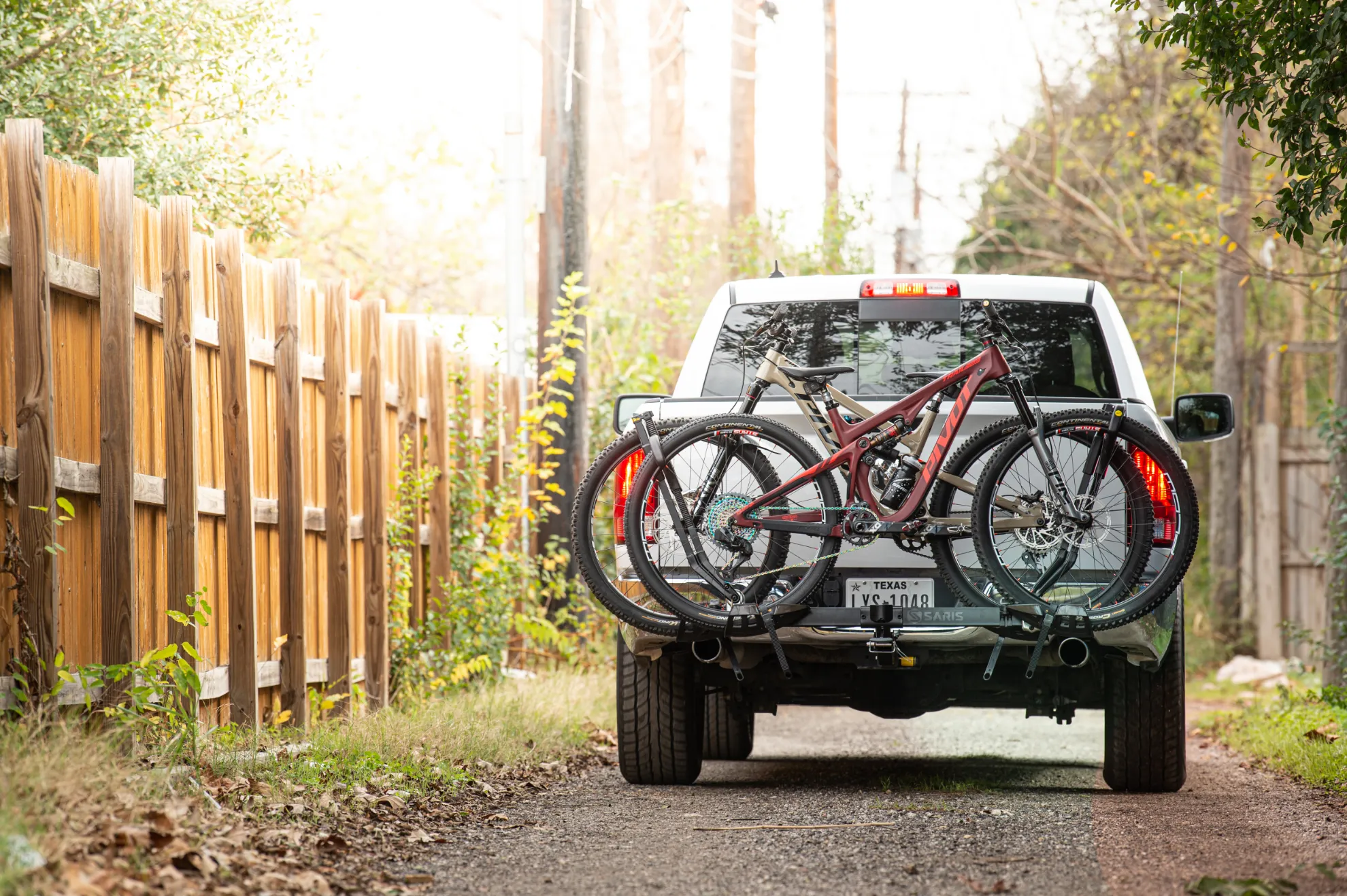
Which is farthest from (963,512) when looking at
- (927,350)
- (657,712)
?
(657,712)

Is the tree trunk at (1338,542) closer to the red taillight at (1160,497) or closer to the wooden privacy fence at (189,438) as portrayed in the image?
the red taillight at (1160,497)

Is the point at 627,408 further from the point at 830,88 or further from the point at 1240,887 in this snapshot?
the point at 830,88

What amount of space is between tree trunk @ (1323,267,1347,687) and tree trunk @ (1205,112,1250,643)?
4923 millimetres

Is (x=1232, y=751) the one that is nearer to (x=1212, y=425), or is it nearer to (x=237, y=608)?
(x=1212, y=425)

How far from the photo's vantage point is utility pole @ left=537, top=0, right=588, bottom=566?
11727 millimetres

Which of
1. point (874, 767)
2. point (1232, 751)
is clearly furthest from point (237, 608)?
point (1232, 751)

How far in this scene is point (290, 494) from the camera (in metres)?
7.29

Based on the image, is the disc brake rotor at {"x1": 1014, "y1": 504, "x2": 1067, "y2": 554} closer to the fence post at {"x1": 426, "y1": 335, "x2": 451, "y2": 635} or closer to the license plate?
the license plate

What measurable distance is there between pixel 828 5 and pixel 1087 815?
2161cm

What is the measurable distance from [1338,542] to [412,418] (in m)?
6.57

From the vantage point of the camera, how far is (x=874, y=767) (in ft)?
26.3

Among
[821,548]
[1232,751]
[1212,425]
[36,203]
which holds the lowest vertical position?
[1232,751]

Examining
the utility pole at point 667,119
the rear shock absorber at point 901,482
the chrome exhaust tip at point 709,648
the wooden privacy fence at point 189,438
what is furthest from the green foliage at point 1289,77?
the utility pole at point 667,119

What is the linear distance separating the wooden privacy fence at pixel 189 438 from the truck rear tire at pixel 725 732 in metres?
1.80
